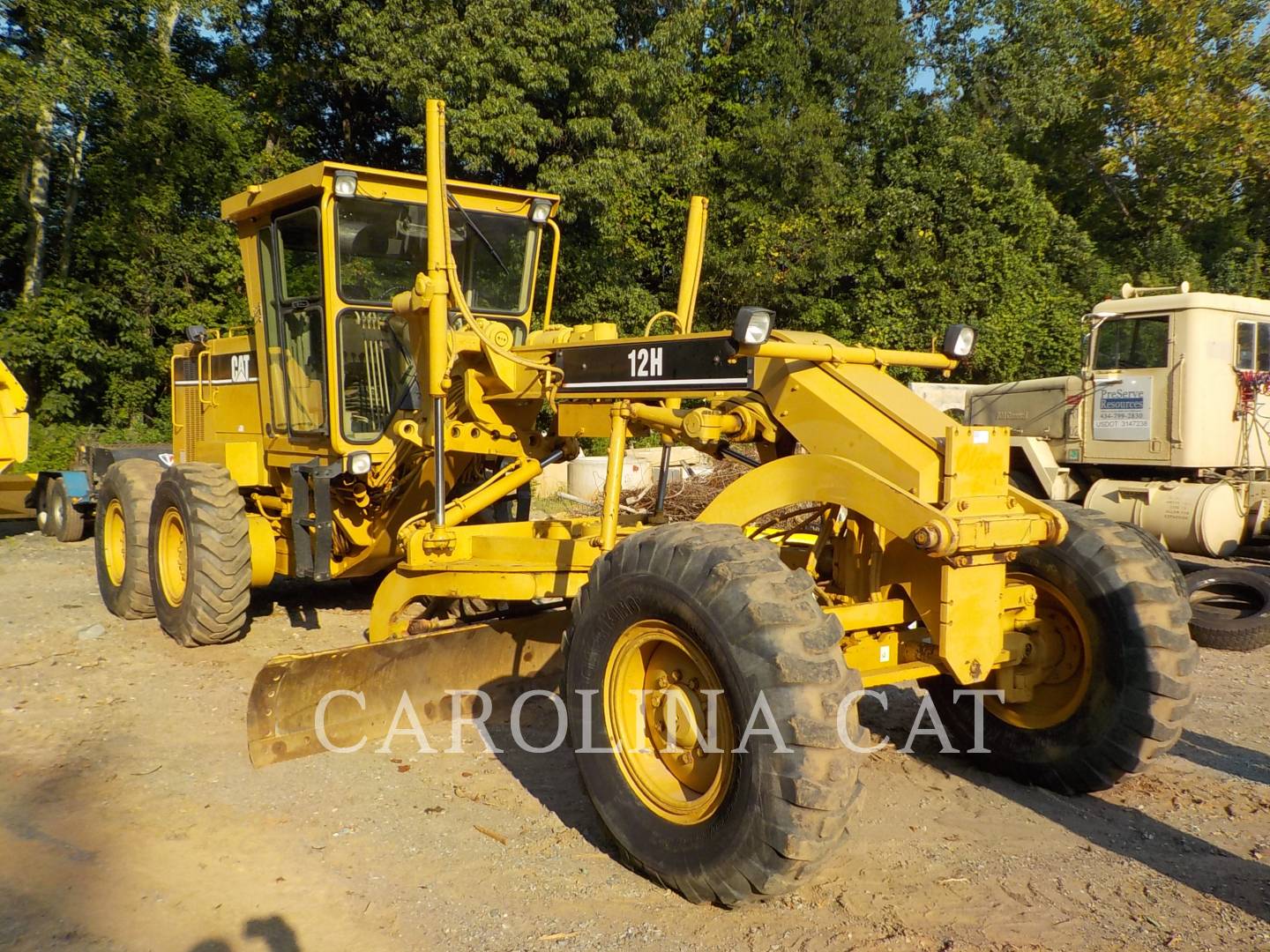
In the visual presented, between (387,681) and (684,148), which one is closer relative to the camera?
(387,681)

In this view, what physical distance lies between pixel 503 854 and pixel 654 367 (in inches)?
84.2

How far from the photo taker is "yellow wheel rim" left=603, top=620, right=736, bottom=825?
11.6 feet

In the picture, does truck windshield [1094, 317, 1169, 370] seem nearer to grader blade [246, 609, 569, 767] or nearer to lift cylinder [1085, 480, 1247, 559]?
lift cylinder [1085, 480, 1247, 559]

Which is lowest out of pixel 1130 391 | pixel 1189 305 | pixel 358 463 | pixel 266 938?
pixel 266 938

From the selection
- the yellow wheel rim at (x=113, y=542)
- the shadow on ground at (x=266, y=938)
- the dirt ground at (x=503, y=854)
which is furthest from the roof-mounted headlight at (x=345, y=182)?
the shadow on ground at (x=266, y=938)

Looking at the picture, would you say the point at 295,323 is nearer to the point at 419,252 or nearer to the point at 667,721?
the point at 419,252

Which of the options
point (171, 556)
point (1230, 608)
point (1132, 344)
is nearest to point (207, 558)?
point (171, 556)

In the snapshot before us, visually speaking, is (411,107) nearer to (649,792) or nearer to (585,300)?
(585,300)

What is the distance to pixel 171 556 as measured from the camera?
7199mm

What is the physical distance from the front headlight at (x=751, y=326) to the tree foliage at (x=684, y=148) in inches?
515

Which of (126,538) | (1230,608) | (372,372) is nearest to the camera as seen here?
(372,372)

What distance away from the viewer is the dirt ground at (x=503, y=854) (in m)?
3.37

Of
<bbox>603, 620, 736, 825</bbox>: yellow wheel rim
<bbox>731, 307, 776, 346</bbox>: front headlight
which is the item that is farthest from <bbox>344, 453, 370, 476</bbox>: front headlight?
<bbox>731, 307, 776, 346</bbox>: front headlight

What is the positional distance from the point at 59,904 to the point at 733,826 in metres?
2.35
